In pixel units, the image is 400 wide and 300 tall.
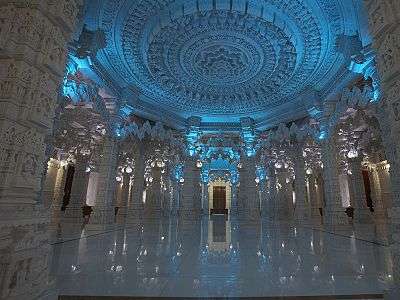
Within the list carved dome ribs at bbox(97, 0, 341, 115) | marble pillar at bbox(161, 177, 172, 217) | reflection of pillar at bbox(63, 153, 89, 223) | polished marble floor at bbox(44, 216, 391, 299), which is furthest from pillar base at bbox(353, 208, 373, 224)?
reflection of pillar at bbox(63, 153, 89, 223)

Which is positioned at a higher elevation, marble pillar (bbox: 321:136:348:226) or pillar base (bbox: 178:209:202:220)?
marble pillar (bbox: 321:136:348:226)

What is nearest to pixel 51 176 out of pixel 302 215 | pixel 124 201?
pixel 124 201

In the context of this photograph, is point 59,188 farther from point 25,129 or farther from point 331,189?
point 25,129

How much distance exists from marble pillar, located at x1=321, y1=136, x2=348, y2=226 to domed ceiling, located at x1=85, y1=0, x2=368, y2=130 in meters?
2.56

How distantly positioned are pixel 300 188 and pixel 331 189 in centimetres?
438

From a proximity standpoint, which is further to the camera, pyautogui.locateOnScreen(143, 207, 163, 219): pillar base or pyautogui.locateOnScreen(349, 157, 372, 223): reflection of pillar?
pyautogui.locateOnScreen(143, 207, 163, 219): pillar base

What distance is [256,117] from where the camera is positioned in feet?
51.1

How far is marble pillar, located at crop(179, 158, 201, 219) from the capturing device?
15644 mm

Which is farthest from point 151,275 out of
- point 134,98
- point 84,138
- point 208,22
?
point 84,138

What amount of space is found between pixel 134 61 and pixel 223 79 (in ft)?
13.9

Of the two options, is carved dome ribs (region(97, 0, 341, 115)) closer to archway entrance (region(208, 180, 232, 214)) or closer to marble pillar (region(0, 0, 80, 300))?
marble pillar (region(0, 0, 80, 300))

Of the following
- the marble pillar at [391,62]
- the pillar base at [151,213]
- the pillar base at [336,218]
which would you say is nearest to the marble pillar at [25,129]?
the marble pillar at [391,62]

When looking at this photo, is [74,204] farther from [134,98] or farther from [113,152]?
[134,98]

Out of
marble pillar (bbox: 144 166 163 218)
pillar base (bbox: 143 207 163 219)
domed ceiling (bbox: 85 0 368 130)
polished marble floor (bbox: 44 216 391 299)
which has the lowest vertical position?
polished marble floor (bbox: 44 216 391 299)
